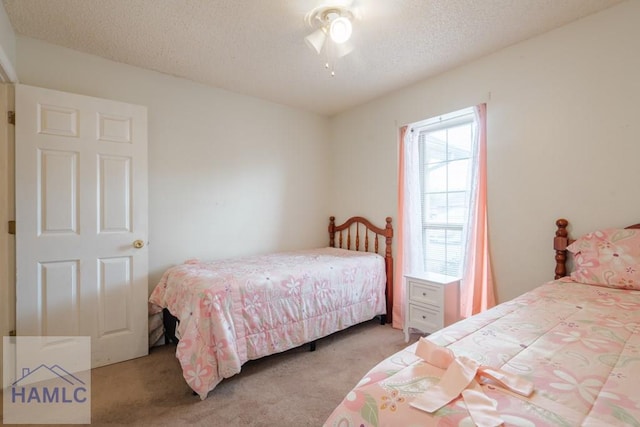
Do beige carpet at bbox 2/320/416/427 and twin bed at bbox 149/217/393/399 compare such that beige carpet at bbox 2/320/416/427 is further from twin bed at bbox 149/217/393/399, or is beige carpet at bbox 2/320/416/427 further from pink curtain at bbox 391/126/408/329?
pink curtain at bbox 391/126/408/329

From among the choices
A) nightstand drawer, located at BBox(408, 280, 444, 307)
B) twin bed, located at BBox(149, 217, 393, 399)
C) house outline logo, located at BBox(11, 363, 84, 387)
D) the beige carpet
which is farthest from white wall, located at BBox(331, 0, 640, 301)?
house outline logo, located at BBox(11, 363, 84, 387)

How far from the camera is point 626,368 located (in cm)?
83

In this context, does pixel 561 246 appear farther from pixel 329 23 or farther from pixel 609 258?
pixel 329 23

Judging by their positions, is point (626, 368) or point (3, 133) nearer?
point (626, 368)

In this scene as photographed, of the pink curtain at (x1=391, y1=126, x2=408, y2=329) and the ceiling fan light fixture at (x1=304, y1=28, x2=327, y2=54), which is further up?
the ceiling fan light fixture at (x1=304, y1=28, x2=327, y2=54)

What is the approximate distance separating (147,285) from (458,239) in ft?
9.16

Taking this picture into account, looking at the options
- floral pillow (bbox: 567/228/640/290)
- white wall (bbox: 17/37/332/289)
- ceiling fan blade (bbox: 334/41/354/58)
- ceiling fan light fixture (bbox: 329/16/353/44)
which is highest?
ceiling fan blade (bbox: 334/41/354/58)

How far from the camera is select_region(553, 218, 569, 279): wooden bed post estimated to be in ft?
6.55

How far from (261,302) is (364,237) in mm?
1721

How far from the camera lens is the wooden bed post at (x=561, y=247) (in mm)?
1997

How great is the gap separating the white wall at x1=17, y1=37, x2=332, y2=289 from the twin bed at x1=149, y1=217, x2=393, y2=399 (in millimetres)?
351

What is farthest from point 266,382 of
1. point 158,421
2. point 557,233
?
point 557,233

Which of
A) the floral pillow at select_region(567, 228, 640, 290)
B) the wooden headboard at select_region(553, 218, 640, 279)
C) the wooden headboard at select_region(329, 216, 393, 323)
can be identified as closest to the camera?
the floral pillow at select_region(567, 228, 640, 290)

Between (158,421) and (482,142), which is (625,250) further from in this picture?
(158,421)
